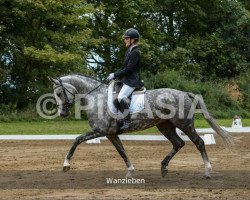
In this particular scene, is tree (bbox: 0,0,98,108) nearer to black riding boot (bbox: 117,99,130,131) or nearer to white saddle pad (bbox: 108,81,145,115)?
white saddle pad (bbox: 108,81,145,115)

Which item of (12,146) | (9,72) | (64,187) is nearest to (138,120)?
(64,187)

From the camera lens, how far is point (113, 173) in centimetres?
1118

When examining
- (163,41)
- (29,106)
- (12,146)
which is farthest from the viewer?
(163,41)

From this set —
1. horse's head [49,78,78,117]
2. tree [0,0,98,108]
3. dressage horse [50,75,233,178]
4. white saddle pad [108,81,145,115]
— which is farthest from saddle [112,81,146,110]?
tree [0,0,98,108]

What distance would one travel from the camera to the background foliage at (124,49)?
88.0ft

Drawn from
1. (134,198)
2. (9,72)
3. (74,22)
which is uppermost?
(74,22)

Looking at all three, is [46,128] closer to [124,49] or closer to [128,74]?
[128,74]

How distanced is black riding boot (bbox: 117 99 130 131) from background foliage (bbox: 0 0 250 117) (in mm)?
15434

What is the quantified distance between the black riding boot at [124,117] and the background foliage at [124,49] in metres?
15.4

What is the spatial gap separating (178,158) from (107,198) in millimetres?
5390

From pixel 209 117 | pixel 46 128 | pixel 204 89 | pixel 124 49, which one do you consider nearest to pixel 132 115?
pixel 209 117

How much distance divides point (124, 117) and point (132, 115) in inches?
5.7

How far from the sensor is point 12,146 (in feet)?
54.2

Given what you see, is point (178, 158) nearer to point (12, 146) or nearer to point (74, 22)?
point (12, 146)
